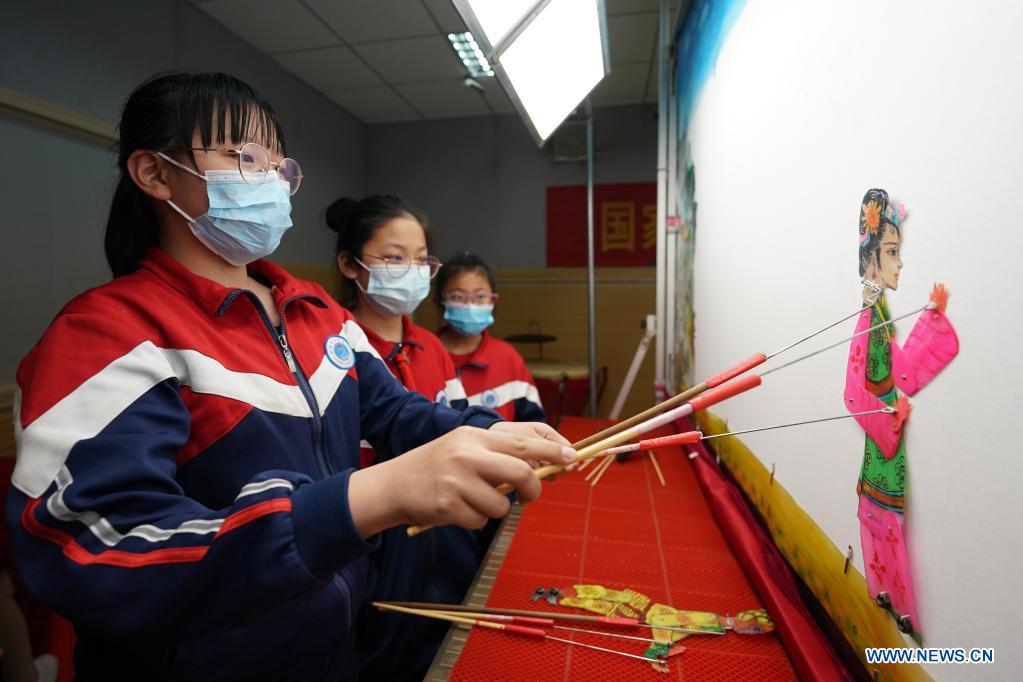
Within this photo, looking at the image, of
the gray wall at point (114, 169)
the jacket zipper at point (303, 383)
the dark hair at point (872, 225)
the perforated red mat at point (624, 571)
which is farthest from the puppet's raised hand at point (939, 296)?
the gray wall at point (114, 169)

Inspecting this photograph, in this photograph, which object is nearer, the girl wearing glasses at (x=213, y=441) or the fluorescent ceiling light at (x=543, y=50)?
the girl wearing glasses at (x=213, y=441)

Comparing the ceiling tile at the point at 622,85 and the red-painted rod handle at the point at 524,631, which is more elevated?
the ceiling tile at the point at 622,85

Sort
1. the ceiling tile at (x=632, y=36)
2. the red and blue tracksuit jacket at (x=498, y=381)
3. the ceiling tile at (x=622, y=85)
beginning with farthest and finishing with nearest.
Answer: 1. the ceiling tile at (x=622, y=85)
2. the ceiling tile at (x=632, y=36)
3. the red and blue tracksuit jacket at (x=498, y=381)

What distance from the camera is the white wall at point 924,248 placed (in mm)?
511

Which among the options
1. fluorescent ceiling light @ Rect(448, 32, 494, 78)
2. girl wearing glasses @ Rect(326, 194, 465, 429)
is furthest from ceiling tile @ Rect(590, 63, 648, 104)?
girl wearing glasses @ Rect(326, 194, 465, 429)

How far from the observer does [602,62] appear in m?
1.98

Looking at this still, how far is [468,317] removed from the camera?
2.12 meters

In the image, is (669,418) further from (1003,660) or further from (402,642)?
(402,642)

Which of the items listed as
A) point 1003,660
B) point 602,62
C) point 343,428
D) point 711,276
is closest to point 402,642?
point 343,428

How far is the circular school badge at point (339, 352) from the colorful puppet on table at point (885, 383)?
0.86 m

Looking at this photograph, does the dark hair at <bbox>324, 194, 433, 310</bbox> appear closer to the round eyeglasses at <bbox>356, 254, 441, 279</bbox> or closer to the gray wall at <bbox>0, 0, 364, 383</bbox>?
the round eyeglasses at <bbox>356, 254, 441, 279</bbox>

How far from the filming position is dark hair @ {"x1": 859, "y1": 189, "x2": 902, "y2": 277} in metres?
0.71

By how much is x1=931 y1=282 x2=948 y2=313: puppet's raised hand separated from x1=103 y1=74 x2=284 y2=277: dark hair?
1.02 m

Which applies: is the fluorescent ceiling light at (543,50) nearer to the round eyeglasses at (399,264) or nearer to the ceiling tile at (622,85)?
the round eyeglasses at (399,264)
